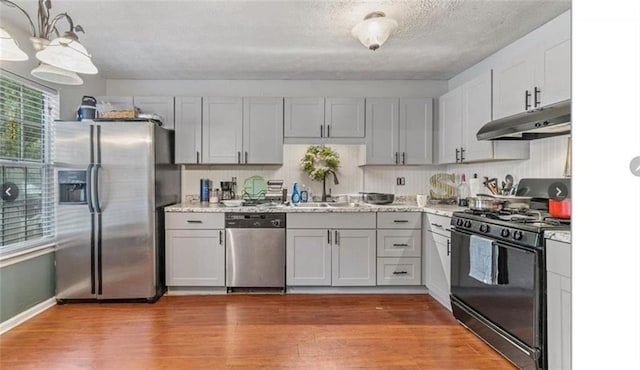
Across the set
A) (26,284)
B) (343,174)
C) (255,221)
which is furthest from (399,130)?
(26,284)

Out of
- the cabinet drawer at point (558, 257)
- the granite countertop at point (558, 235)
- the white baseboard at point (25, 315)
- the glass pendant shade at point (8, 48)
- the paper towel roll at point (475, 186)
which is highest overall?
the glass pendant shade at point (8, 48)

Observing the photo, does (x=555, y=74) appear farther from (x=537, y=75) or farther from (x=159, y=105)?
(x=159, y=105)

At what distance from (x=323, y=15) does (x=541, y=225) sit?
1921 mm

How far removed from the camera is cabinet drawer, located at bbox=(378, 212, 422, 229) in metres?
3.42

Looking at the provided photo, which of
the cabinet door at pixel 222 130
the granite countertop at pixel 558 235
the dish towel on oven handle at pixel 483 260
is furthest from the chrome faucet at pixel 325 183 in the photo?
→ the granite countertop at pixel 558 235

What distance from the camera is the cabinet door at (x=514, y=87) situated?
2.44 metres

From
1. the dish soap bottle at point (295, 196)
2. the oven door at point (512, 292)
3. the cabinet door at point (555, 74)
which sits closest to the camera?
the oven door at point (512, 292)

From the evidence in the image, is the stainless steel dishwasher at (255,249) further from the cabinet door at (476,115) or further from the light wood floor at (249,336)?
the cabinet door at (476,115)

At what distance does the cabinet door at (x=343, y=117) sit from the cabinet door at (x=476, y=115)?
41.6 inches

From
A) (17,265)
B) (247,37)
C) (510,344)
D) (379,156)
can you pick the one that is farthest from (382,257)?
(17,265)

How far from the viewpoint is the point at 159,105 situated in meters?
3.72

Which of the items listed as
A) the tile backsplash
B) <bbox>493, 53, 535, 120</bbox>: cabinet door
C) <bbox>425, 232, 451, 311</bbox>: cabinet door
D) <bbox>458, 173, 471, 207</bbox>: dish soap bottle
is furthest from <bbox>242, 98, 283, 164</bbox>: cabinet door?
<bbox>493, 53, 535, 120</bbox>: cabinet door

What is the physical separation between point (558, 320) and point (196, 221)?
2920mm
